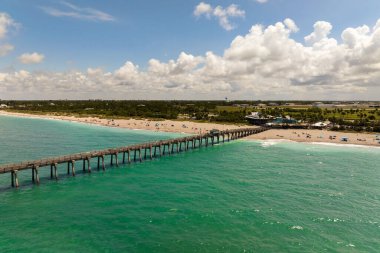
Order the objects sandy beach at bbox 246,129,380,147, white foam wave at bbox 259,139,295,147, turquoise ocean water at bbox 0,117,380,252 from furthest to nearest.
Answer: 1. sandy beach at bbox 246,129,380,147
2. white foam wave at bbox 259,139,295,147
3. turquoise ocean water at bbox 0,117,380,252

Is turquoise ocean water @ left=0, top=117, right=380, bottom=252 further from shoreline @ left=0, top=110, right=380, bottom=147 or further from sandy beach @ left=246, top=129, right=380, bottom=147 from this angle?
shoreline @ left=0, top=110, right=380, bottom=147

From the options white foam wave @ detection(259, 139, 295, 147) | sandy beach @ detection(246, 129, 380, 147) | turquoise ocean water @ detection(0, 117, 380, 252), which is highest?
sandy beach @ detection(246, 129, 380, 147)

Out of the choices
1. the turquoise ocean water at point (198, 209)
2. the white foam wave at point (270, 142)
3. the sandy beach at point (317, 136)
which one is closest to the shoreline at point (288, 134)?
the sandy beach at point (317, 136)

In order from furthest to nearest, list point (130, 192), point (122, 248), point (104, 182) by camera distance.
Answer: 1. point (104, 182)
2. point (130, 192)
3. point (122, 248)

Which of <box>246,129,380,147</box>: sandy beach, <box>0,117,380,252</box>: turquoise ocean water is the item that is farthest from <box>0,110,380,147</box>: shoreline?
<box>0,117,380,252</box>: turquoise ocean water

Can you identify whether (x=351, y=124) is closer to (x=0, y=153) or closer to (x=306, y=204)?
(x=306, y=204)

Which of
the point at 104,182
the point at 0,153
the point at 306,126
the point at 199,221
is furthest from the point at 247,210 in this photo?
the point at 306,126
